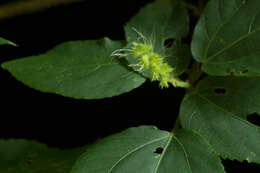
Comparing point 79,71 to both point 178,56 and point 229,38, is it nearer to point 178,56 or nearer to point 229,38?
point 178,56

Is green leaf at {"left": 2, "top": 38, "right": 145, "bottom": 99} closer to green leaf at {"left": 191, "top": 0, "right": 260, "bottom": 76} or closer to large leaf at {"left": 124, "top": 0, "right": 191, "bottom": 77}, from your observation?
large leaf at {"left": 124, "top": 0, "right": 191, "bottom": 77}

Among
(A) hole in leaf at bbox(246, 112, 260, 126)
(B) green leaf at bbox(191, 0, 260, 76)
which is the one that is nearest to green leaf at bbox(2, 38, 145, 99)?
(B) green leaf at bbox(191, 0, 260, 76)

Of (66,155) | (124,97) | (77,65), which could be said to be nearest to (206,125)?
(77,65)

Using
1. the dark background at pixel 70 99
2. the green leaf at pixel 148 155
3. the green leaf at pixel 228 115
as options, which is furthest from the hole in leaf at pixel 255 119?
the dark background at pixel 70 99

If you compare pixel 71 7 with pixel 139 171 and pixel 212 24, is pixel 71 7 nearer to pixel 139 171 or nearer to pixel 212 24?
pixel 212 24

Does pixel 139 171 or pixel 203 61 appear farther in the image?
pixel 203 61

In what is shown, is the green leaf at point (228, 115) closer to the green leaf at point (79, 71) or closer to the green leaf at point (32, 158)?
the green leaf at point (79, 71)
